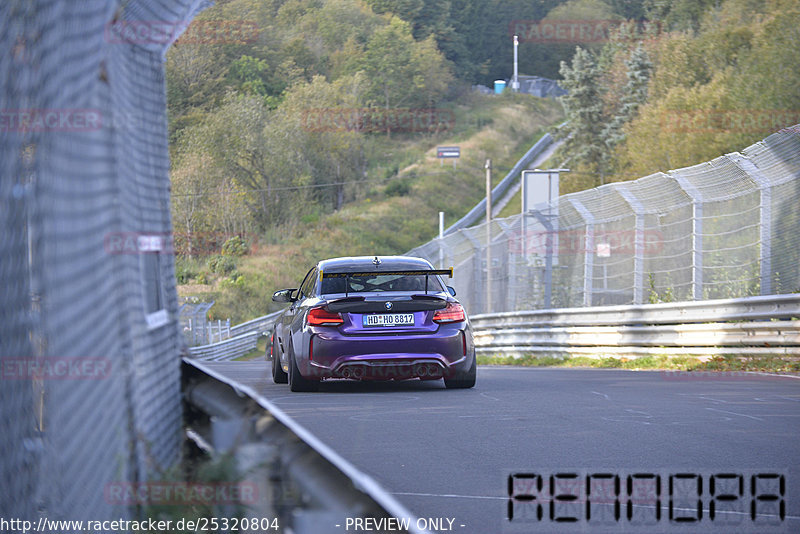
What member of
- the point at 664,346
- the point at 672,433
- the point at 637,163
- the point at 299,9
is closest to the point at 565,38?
the point at 299,9

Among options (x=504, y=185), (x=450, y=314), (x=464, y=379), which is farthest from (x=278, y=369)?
(x=504, y=185)

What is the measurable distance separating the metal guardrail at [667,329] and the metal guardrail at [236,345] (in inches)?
521

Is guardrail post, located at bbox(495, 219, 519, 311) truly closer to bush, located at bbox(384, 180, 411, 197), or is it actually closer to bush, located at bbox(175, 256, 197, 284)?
bush, located at bbox(175, 256, 197, 284)

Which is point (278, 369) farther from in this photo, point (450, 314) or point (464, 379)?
point (450, 314)

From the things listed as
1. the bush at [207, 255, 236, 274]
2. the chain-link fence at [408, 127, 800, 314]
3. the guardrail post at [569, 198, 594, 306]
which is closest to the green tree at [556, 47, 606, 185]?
the bush at [207, 255, 236, 274]

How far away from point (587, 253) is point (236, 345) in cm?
2739

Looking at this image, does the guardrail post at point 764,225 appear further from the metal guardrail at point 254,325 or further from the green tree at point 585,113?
the green tree at point 585,113

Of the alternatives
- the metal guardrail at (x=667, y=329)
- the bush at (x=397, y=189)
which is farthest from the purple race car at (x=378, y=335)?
the bush at (x=397, y=189)

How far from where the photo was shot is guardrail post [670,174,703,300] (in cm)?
1648

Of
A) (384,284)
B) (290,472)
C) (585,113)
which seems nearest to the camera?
(290,472)

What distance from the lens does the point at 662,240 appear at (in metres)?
17.8

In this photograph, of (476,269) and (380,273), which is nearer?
(380,273)

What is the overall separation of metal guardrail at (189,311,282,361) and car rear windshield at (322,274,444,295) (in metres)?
21.8

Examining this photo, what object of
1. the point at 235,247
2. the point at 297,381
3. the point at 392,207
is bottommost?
the point at 235,247
